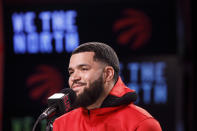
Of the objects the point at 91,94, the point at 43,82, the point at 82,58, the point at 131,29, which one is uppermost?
the point at 131,29

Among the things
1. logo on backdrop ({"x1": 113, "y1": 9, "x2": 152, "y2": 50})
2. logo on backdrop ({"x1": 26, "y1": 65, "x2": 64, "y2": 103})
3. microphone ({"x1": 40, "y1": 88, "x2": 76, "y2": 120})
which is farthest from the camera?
logo on backdrop ({"x1": 26, "y1": 65, "x2": 64, "y2": 103})

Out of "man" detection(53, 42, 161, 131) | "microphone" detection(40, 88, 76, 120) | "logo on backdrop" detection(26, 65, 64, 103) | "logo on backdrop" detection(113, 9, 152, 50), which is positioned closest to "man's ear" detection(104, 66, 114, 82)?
"man" detection(53, 42, 161, 131)

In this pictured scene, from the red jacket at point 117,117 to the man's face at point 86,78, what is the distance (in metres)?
0.07

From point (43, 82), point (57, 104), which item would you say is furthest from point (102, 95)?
point (43, 82)

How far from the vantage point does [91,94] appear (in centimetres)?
146

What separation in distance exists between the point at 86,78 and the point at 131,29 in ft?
7.51

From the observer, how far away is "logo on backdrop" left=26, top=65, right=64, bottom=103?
3725 millimetres

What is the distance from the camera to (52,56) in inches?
145

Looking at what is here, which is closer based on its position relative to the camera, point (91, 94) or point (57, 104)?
point (57, 104)

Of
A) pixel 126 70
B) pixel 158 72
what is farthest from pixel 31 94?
pixel 158 72

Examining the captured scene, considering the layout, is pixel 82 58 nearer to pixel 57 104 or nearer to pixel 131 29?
pixel 57 104

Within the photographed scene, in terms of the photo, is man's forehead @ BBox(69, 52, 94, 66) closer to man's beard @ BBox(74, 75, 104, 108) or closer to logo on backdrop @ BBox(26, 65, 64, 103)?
man's beard @ BBox(74, 75, 104, 108)

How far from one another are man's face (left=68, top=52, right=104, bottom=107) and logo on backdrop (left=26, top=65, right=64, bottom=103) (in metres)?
2.29

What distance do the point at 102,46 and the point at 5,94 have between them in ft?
8.10
